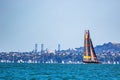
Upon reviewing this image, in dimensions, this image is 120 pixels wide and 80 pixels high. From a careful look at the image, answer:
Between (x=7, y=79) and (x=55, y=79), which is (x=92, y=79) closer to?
(x=55, y=79)

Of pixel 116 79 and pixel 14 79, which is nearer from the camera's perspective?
pixel 14 79

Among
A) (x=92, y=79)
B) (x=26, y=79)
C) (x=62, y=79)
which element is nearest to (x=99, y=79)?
(x=92, y=79)

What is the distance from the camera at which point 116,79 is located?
294 feet

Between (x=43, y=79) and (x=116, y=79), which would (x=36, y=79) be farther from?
(x=116, y=79)

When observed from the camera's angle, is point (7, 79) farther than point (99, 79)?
No

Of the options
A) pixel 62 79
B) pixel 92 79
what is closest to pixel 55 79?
pixel 62 79

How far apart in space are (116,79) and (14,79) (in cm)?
2028

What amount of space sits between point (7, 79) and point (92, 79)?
683 inches

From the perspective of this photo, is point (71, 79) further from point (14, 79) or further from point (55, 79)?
point (14, 79)

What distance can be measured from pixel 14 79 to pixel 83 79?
48.2 ft

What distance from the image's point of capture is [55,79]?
89000 mm

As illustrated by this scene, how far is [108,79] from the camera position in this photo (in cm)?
8931

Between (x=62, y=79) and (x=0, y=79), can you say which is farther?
(x=62, y=79)

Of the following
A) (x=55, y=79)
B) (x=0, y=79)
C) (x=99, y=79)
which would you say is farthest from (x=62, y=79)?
(x=0, y=79)
